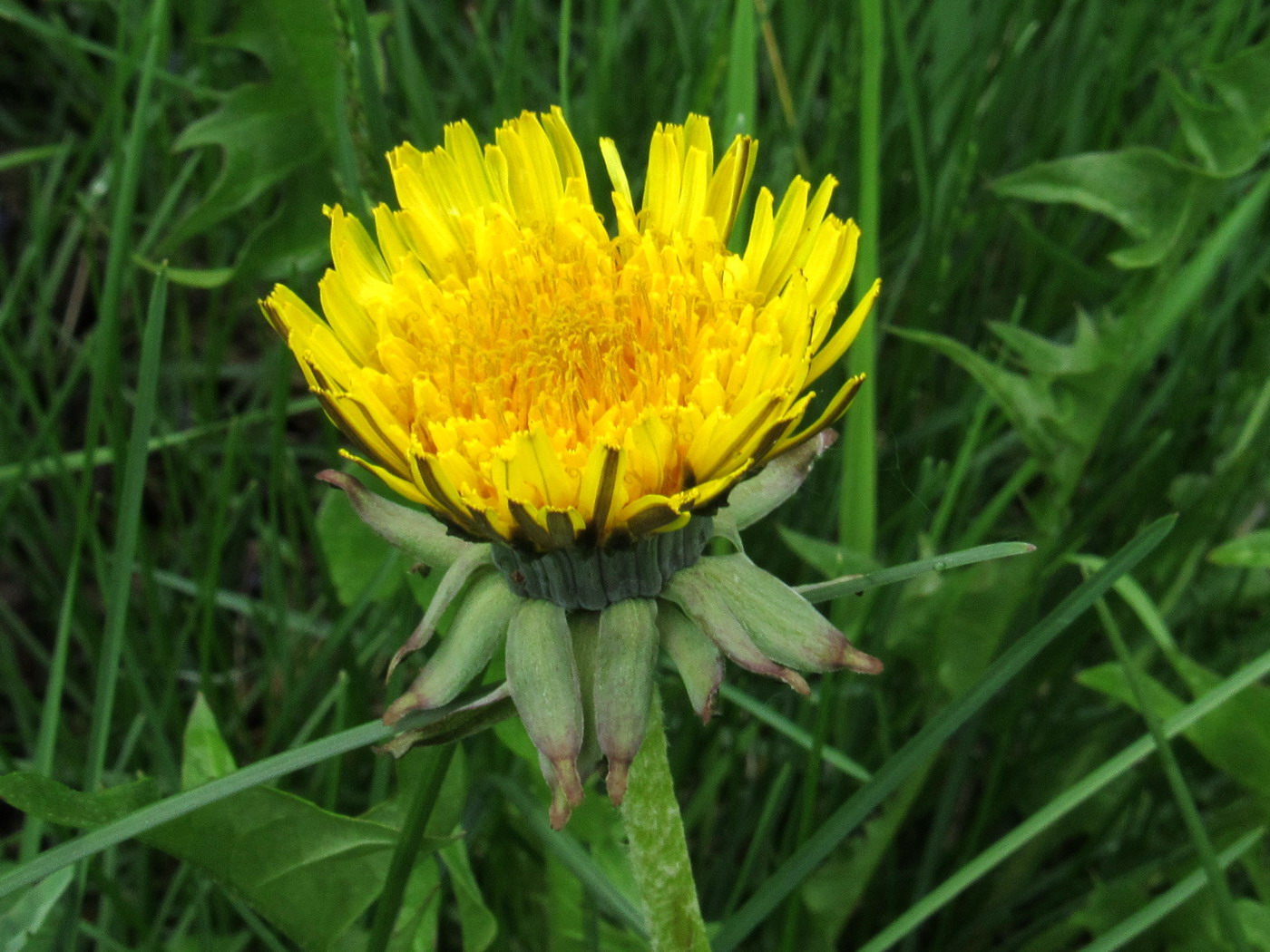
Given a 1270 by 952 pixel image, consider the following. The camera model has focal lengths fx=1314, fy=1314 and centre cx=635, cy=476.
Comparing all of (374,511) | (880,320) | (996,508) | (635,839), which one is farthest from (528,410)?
(880,320)

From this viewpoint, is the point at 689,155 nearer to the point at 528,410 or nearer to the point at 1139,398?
the point at 528,410

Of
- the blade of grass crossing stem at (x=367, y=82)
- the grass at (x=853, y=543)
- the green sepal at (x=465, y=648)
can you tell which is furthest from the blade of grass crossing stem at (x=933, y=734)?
the blade of grass crossing stem at (x=367, y=82)

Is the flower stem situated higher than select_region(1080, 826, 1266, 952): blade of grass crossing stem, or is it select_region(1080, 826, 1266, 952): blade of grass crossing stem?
the flower stem

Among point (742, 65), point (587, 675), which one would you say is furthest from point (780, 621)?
point (742, 65)

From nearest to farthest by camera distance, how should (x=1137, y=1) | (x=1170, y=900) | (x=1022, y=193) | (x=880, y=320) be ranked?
1. (x=1170, y=900)
2. (x=1022, y=193)
3. (x=1137, y=1)
4. (x=880, y=320)

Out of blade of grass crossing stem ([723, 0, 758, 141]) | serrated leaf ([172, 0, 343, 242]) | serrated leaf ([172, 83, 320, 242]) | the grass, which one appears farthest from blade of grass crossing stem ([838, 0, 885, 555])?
serrated leaf ([172, 83, 320, 242])

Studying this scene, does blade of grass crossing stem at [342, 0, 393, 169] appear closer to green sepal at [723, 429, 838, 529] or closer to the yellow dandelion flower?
the yellow dandelion flower

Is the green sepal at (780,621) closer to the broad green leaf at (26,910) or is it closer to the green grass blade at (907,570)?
the green grass blade at (907,570)
